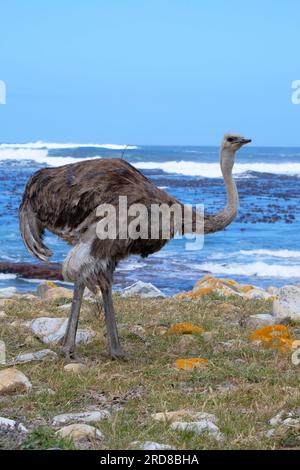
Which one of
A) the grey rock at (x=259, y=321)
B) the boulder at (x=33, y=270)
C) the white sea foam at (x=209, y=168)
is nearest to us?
the grey rock at (x=259, y=321)

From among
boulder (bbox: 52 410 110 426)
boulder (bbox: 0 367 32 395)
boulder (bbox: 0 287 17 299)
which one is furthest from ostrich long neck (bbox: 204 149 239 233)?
boulder (bbox: 0 287 17 299)

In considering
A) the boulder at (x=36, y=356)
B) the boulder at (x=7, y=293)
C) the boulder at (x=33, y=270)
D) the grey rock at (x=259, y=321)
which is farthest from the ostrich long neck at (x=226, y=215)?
the boulder at (x=33, y=270)

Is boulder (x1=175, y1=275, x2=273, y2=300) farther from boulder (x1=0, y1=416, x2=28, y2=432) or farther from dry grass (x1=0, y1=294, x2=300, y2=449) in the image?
boulder (x1=0, y1=416, x2=28, y2=432)

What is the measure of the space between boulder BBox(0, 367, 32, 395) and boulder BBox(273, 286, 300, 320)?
2532mm

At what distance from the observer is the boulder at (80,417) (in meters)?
4.61

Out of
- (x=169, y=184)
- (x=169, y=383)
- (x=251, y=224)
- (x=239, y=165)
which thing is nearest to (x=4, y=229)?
(x=251, y=224)

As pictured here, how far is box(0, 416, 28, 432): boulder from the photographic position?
4176 mm

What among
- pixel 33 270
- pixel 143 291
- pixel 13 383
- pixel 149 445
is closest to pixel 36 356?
pixel 13 383

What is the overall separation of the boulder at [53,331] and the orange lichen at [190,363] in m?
0.80

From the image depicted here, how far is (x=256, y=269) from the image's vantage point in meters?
13.8

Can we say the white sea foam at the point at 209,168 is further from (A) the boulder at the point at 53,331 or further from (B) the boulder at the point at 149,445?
(B) the boulder at the point at 149,445

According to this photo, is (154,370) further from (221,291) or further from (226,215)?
(221,291)

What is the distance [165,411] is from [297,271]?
9409 millimetres
